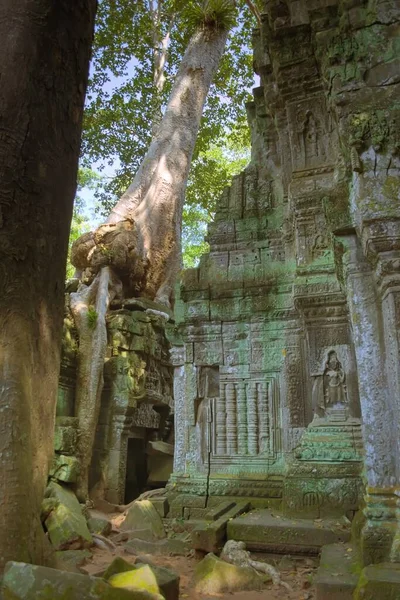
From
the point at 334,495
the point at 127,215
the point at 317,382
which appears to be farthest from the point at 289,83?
the point at 127,215

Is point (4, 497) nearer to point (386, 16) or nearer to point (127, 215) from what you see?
point (386, 16)

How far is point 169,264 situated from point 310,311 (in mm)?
7136

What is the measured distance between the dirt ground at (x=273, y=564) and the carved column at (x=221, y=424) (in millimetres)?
1410

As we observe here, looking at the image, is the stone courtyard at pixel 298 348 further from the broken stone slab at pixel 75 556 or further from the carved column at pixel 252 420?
the broken stone slab at pixel 75 556

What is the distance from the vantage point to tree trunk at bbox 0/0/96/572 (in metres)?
2.25

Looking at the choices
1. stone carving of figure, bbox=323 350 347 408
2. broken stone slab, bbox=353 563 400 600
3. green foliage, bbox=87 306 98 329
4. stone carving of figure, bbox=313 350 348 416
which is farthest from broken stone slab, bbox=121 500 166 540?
green foliage, bbox=87 306 98 329

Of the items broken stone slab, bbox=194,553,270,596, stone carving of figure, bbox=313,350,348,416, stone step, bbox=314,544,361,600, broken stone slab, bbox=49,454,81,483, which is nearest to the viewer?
stone step, bbox=314,544,361,600

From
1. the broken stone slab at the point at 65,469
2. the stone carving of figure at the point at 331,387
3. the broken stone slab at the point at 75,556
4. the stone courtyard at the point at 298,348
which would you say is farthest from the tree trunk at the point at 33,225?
the broken stone slab at the point at 65,469

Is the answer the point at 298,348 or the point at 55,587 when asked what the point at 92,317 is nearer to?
the point at 298,348

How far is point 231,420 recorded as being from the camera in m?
6.05

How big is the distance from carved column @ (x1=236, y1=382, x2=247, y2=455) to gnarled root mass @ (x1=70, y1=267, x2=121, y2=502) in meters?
2.89

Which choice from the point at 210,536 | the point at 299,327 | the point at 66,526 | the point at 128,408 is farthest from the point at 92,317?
the point at 210,536

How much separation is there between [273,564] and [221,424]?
206 centimetres

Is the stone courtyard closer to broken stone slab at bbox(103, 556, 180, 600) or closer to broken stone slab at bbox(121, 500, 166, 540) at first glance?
broken stone slab at bbox(121, 500, 166, 540)
